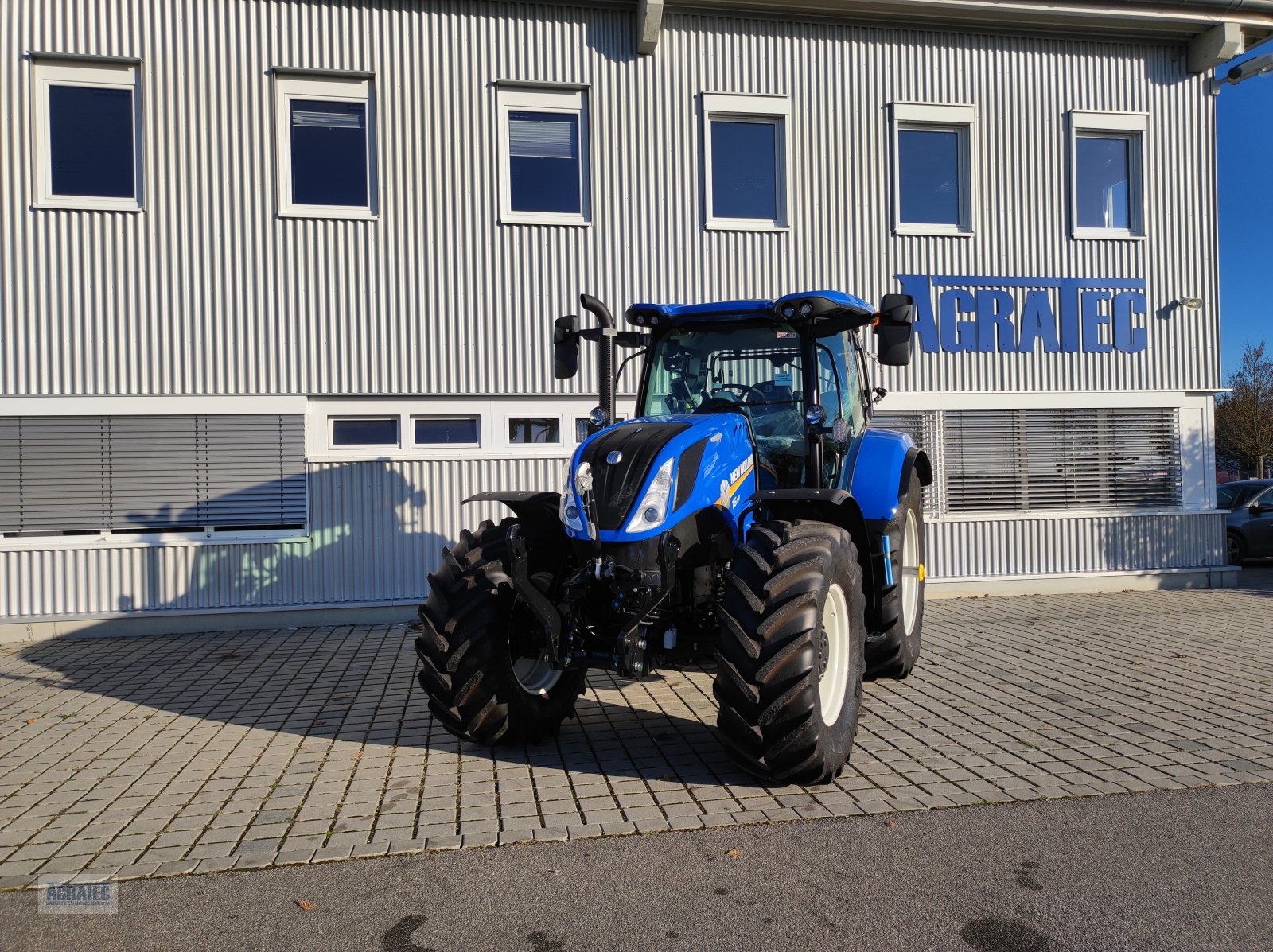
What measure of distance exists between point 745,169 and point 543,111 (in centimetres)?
232

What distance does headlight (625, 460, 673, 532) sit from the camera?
4.60 m

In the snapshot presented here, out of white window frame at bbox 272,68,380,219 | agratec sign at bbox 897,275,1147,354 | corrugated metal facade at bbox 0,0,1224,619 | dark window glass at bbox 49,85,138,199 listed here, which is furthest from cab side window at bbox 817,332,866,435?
dark window glass at bbox 49,85,138,199

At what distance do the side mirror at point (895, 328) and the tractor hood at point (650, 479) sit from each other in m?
1.35

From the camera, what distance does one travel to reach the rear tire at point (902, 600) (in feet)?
19.7

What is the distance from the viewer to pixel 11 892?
355 centimetres

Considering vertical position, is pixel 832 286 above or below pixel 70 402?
above

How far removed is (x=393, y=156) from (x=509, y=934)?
27.8 ft

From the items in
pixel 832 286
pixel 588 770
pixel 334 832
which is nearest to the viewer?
pixel 334 832

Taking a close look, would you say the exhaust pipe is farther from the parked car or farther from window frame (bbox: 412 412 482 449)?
the parked car

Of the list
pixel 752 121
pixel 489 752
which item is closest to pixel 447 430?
pixel 752 121

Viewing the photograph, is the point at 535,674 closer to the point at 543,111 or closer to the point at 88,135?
the point at 543,111

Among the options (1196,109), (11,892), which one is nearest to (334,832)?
(11,892)

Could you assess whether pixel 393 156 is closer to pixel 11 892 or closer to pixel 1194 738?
pixel 11 892

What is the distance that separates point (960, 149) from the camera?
432 inches
